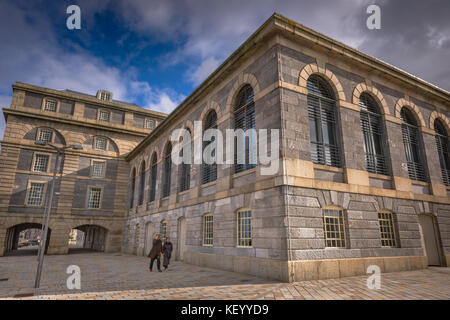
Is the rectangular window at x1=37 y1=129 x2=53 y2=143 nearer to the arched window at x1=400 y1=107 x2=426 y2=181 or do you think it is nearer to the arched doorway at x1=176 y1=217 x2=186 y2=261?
the arched doorway at x1=176 y1=217 x2=186 y2=261

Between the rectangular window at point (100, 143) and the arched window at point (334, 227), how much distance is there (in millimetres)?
26394

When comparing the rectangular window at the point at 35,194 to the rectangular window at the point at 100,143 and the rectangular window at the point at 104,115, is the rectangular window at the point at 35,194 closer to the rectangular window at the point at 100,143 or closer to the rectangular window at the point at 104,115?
the rectangular window at the point at 100,143

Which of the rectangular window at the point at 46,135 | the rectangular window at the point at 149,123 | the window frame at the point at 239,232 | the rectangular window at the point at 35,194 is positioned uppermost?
the rectangular window at the point at 149,123

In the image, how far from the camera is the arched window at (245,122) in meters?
11.8

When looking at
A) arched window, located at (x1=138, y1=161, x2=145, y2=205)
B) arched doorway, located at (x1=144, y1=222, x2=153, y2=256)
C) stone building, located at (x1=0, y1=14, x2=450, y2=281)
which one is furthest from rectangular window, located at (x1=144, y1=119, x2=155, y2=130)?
stone building, located at (x1=0, y1=14, x2=450, y2=281)

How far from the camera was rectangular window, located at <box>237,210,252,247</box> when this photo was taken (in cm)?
1107

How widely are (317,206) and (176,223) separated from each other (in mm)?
9702

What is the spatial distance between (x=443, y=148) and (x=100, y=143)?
98.7 feet

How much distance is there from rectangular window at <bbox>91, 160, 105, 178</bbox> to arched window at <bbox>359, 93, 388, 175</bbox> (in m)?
26.0

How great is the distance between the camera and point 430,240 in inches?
516

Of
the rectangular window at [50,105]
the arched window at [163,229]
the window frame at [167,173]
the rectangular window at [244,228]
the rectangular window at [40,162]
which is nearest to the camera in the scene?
the rectangular window at [244,228]

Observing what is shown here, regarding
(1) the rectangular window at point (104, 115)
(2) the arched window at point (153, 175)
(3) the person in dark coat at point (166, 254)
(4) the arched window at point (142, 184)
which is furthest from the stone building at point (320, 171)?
(1) the rectangular window at point (104, 115)
